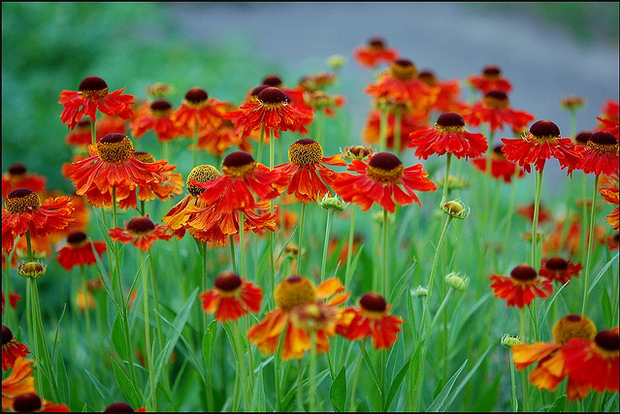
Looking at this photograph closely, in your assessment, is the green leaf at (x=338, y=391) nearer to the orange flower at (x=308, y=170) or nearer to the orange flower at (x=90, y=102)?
the orange flower at (x=308, y=170)

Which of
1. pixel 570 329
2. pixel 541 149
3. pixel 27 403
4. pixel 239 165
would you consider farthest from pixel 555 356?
pixel 27 403

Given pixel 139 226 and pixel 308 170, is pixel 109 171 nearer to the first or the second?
pixel 139 226

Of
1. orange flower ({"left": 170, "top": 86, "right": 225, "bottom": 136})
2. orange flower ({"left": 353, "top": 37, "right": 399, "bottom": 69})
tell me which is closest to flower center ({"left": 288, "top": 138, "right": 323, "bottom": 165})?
orange flower ({"left": 170, "top": 86, "right": 225, "bottom": 136})

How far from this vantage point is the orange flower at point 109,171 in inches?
35.4

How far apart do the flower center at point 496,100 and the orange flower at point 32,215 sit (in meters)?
0.88

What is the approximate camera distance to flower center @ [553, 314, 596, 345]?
29.5 inches

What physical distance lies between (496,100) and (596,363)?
78 cm

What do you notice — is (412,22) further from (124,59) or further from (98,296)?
(98,296)

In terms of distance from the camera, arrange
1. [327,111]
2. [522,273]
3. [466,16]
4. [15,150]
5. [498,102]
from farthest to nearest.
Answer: [466,16] < [15,150] < [327,111] < [498,102] < [522,273]

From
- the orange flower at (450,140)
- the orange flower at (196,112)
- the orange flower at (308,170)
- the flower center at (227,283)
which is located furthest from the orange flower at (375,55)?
the flower center at (227,283)

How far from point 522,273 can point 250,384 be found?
403mm

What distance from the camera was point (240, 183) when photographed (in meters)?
0.80

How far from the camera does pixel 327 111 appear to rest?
148 centimetres

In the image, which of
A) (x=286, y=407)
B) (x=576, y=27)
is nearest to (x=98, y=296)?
(x=286, y=407)
